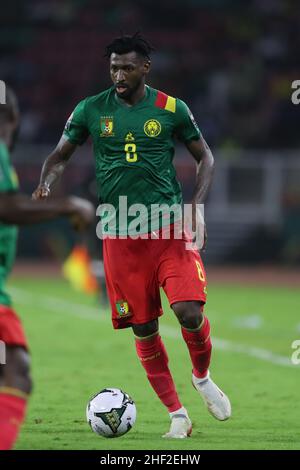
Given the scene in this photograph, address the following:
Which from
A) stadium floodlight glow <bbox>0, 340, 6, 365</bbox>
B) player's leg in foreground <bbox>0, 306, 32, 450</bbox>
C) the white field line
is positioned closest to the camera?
player's leg in foreground <bbox>0, 306, 32, 450</bbox>

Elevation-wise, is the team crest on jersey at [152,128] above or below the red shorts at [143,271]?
above

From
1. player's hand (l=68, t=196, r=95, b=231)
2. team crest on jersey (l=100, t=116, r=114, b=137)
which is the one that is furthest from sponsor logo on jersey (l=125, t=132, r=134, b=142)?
player's hand (l=68, t=196, r=95, b=231)

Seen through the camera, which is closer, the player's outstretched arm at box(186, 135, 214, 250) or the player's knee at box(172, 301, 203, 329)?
the player's knee at box(172, 301, 203, 329)

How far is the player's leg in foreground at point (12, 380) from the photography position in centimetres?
609

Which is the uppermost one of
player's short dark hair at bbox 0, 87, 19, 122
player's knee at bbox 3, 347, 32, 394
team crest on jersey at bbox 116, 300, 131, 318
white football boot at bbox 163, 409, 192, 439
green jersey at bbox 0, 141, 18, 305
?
player's short dark hair at bbox 0, 87, 19, 122

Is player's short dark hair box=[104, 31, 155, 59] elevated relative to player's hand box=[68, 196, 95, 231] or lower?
elevated

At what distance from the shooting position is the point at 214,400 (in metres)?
8.33

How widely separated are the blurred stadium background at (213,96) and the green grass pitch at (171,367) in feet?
11.1

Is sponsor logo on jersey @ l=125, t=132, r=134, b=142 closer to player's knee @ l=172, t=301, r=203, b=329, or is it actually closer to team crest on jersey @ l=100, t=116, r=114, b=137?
team crest on jersey @ l=100, t=116, r=114, b=137

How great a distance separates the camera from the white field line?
12.8 metres

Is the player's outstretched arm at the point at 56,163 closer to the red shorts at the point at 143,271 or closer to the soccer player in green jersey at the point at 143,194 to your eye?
the soccer player in green jersey at the point at 143,194

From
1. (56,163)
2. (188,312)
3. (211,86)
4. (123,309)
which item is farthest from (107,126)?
(211,86)

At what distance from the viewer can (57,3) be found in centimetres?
3288

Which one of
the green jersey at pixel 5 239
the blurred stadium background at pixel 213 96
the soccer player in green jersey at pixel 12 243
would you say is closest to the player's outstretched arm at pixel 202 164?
the soccer player in green jersey at pixel 12 243
